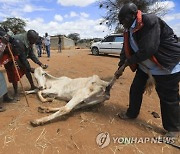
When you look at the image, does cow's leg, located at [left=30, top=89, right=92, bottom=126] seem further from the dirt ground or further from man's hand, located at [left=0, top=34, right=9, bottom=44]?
man's hand, located at [left=0, top=34, right=9, bottom=44]

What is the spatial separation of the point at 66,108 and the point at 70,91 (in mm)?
739

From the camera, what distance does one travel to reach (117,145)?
3551 millimetres

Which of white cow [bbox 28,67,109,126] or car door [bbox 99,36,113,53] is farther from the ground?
white cow [bbox 28,67,109,126]

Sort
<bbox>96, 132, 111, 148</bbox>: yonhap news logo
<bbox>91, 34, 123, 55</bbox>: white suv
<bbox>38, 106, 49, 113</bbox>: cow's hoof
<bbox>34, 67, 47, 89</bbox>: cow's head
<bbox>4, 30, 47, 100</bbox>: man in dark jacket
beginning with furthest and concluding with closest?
<bbox>91, 34, 123, 55</bbox>: white suv < <bbox>34, 67, 47, 89</bbox>: cow's head < <bbox>4, 30, 47, 100</bbox>: man in dark jacket < <bbox>38, 106, 49, 113</bbox>: cow's hoof < <bbox>96, 132, 111, 148</bbox>: yonhap news logo

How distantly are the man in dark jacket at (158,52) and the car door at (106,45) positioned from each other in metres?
12.9

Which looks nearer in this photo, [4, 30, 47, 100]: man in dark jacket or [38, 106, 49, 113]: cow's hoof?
[38, 106, 49, 113]: cow's hoof

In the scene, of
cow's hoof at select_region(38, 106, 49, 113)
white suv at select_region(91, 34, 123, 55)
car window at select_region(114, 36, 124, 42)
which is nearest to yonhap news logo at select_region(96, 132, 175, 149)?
cow's hoof at select_region(38, 106, 49, 113)

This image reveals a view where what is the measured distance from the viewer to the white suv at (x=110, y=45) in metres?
16.0

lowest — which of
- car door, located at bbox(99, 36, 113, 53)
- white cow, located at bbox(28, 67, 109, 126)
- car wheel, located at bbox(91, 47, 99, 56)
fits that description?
car wheel, located at bbox(91, 47, 99, 56)

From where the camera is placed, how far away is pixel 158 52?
3.59m

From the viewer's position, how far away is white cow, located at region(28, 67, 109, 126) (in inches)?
160

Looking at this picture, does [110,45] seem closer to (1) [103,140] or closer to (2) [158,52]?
(2) [158,52]

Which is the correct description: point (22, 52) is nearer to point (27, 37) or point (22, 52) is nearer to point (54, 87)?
point (27, 37)

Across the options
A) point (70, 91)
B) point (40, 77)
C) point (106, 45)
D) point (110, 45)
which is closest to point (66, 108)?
point (70, 91)
